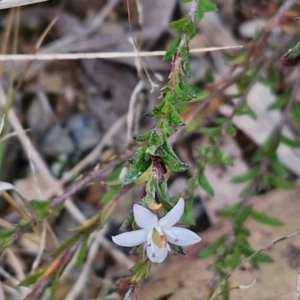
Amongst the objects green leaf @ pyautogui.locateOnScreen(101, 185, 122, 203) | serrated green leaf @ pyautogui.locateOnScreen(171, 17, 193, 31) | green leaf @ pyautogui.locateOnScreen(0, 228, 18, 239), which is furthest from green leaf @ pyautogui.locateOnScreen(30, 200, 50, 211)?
serrated green leaf @ pyautogui.locateOnScreen(171, 17, 193, 31)

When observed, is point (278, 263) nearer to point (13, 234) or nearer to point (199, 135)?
point (199, 135)

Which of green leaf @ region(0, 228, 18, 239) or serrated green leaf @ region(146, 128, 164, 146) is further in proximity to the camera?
green leaf @ region(0, 228, 18, 239)

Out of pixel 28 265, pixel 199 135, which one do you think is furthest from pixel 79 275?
pixel 199 135

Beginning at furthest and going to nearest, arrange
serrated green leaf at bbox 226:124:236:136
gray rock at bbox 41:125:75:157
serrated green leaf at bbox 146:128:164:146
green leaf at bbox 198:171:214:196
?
gray rock at bbox 41:125:75:157 → serrated green leaf at bbox 226:124:236:136 → green leaf at bbox 198:171:214:196 → serrated green leaf at bbox 146:128:164:146

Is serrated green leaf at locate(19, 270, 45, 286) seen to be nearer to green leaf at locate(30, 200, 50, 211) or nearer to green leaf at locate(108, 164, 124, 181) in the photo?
green leaf at locate(30, 200, 50, 211)

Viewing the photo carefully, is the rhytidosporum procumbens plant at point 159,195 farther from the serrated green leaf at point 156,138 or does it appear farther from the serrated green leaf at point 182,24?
the serrated green leaf at point 182,24

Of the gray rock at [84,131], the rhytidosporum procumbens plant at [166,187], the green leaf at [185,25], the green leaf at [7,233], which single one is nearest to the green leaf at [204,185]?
the rhytidosporum procumbens plant at [166,187]

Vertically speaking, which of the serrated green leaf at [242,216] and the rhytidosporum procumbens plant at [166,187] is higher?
the rhytidosporum procumbens plant at [166,187]
